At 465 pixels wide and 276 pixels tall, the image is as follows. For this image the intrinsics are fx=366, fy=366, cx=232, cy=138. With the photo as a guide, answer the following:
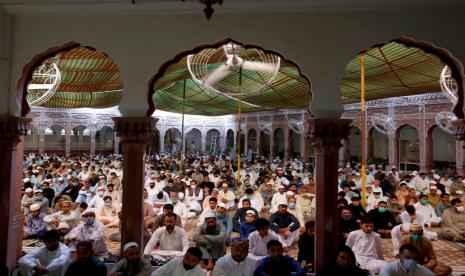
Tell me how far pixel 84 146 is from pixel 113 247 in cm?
2169

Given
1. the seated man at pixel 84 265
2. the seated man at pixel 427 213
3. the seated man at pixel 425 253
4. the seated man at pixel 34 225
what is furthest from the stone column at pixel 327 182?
the seated man at pixel 34 225

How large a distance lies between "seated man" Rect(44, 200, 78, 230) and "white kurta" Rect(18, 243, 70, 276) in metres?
2.22

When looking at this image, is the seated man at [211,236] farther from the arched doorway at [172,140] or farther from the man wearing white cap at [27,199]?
the arched doorway at [172,140]

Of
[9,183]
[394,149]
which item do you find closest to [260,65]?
[9,183]

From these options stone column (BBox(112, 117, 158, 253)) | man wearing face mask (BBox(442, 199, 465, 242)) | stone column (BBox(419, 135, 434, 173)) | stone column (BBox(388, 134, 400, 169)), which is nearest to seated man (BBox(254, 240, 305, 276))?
stone column (BBox(112, 117, 158, 253))

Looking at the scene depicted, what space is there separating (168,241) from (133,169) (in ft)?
3.96

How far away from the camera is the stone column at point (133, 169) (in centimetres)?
397

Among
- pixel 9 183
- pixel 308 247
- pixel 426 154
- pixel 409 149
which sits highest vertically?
pixel 409 149

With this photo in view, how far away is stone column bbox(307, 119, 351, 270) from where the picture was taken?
3.83 meters

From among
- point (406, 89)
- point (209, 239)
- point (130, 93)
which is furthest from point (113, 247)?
point (406, 89)

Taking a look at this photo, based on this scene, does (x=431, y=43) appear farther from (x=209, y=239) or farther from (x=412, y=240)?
(x=209, y=239)

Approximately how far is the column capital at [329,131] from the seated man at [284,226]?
7.01 feet

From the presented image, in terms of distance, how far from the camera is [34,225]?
6031mm

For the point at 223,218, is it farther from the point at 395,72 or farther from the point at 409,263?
the point at 395,72
